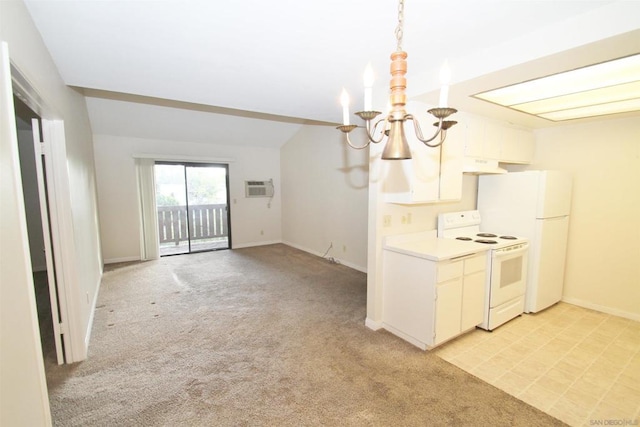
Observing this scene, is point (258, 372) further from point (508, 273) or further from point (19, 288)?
point (508, 273)

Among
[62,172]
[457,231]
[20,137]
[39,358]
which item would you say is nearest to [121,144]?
[20,137]

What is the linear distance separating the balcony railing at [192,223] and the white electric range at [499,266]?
16.1 ft

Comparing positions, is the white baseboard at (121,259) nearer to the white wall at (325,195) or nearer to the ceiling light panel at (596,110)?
the white wall at (325,195)

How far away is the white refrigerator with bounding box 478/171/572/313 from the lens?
3.17m

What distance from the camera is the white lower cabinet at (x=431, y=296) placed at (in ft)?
8.09

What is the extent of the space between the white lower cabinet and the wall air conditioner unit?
4.42 metres

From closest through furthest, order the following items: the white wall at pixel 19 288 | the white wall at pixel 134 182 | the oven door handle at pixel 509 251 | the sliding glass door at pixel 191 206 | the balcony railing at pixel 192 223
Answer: the white wall at pixel 19 288 < the oven door handle at pixel 509 251 < the white wall at pixel 134 182 < the sliding glass door at pixel 191 206 < the balcony railing at pixel 192 223

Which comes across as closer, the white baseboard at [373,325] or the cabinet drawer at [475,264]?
the cabinet drawer at [475,264]

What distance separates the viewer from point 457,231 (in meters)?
3.36

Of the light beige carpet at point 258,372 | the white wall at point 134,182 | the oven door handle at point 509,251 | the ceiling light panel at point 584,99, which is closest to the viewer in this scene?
the light beige carpet at point 258,372

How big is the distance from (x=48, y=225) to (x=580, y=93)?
175 inches

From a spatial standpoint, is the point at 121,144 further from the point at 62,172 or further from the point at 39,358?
the point at 39,358

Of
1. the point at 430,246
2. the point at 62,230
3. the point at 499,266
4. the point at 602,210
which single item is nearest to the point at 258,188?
the point at 62,230

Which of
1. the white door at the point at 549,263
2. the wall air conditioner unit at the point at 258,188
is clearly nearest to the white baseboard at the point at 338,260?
the wall air conditioner unit at the point at 258,188
